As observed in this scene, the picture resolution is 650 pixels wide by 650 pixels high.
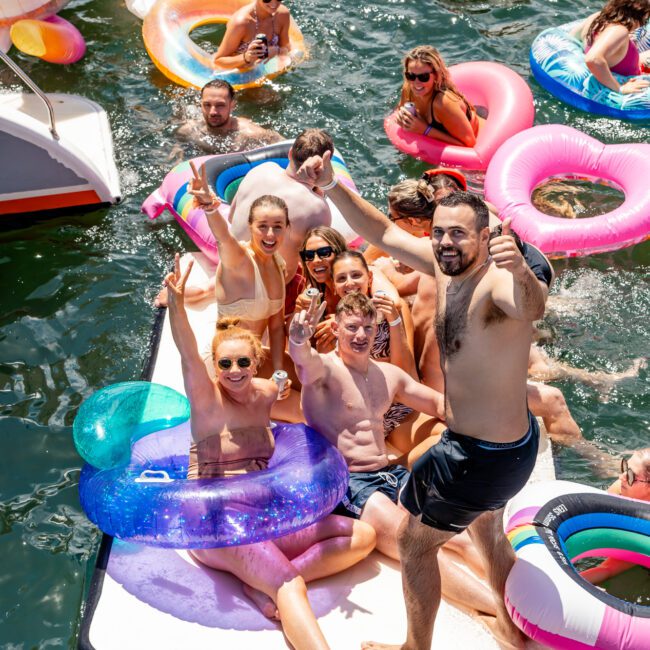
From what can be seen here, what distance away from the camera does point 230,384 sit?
426 centimetres

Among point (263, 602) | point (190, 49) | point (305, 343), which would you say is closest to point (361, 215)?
point (305, 343)

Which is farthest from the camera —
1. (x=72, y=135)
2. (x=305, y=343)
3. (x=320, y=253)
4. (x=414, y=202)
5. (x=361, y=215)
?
(x=72, y=135)

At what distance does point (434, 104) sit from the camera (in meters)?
7.75

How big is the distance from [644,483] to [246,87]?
5.62 meters

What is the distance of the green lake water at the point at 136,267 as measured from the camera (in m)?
5.13

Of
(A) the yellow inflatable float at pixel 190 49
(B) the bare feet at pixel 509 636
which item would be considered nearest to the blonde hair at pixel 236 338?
(B) the bare feet at pixel 509 636

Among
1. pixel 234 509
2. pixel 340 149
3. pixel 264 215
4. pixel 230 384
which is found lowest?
pixel 340 149

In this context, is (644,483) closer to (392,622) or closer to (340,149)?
(392,622)

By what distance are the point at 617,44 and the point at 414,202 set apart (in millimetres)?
4017

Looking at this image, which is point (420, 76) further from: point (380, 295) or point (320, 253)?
point (380, 295)

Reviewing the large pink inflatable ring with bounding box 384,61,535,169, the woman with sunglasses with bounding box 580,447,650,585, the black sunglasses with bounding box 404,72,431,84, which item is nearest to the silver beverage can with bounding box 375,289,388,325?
the woman with sunglasses with bounding box 580,447,650,585

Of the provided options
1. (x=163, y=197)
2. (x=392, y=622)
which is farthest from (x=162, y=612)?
(x=163, y=197)

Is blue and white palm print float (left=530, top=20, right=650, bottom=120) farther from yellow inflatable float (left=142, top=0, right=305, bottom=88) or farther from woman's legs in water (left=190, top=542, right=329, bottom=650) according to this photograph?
woman's legs in water (left=190, top=542, right=329, bottom=650)

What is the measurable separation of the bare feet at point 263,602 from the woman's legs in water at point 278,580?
3 cm
